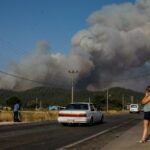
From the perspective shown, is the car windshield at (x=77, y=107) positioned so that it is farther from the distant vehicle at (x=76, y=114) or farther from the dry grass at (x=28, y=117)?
the dry grass at (x=28, y=117)

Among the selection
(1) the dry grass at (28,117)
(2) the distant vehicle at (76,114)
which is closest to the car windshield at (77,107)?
(2) the distant vehicle at (76,114)

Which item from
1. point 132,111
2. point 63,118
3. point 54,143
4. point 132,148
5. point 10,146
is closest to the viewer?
point 132,148

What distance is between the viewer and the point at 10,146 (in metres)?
17.2

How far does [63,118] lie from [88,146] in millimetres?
13494

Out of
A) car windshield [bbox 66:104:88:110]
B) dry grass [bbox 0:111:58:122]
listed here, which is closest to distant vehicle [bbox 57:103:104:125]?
car windshield [bbox 66:104:88:110]

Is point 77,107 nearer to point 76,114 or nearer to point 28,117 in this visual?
point 76,114

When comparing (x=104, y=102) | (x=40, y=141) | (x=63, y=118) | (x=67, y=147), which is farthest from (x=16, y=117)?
(x=104, y=102)

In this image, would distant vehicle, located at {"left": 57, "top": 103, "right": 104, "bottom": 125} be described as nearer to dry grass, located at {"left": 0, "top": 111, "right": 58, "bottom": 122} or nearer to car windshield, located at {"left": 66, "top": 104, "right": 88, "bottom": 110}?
car windshield, located at {"left": 66, "top": 104, "right": 88, "bottom": 110}

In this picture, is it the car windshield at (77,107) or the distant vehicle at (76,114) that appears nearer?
the distant vehicle at (76,114)

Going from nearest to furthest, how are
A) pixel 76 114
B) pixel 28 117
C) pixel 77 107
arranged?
1. pixel 76 114
2. pixel 77 107
3. pixel 28 117

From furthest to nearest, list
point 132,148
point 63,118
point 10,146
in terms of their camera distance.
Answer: point 63,118 → point 10,146 → point 132,148

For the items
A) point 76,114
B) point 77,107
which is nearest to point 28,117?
point 77,107

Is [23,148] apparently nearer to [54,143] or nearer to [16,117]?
[54,143]

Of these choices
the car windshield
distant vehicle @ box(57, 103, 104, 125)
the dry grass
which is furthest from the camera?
the dry grass
